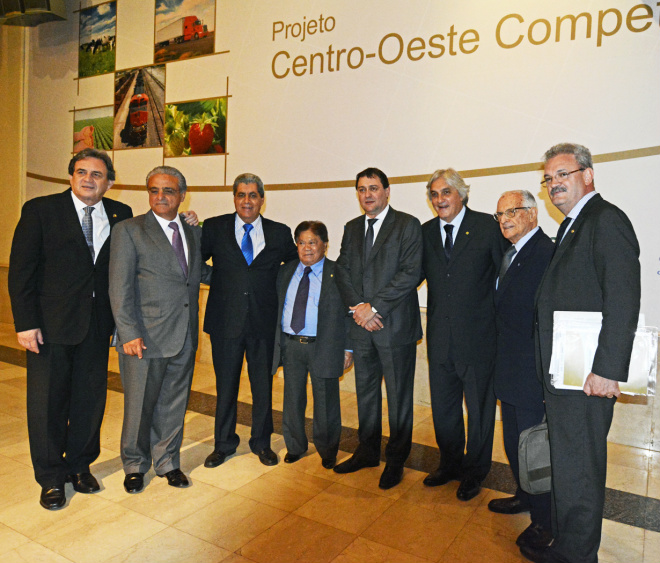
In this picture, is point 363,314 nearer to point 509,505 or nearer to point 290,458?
point 290,458

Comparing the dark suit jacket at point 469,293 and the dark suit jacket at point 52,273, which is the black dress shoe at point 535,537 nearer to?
the dark suit jacket at point 469,293

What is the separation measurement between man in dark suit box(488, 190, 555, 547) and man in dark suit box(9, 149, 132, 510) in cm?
209

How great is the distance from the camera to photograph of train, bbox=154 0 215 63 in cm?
616

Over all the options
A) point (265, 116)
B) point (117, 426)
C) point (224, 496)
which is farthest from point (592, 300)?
point (265, 116)

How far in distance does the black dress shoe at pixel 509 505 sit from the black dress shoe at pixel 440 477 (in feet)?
1.10

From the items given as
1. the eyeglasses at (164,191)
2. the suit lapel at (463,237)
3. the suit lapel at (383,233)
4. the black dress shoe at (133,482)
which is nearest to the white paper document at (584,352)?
the suit lapel at (463,237)

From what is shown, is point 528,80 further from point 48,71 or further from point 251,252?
point 48,71

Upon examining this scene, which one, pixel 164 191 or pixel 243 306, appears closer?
pixel 164 191

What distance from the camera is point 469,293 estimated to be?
295 centimetres

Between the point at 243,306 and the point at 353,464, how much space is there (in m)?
1.17

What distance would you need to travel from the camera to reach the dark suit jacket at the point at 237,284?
10.8 feet

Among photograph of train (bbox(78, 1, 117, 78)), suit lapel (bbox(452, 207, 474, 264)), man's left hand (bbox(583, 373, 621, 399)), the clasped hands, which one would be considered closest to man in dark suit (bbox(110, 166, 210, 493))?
the clasped hands

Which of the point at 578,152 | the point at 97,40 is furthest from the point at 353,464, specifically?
the point at 97,40

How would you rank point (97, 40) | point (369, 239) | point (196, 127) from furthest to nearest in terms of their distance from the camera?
1. point (97, 40)
2. point (196, 127)
3. point (369, 239)
